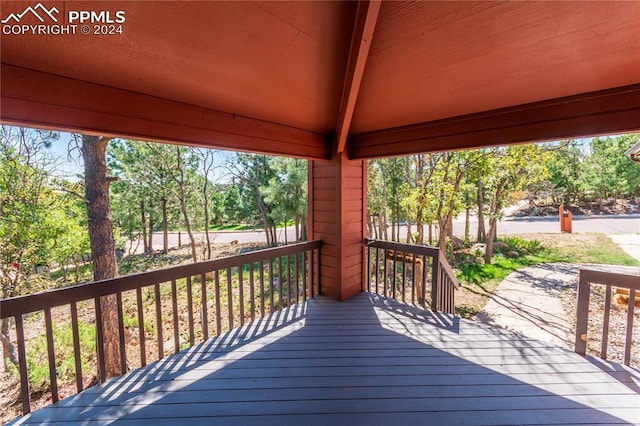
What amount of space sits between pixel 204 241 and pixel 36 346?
6.57 m

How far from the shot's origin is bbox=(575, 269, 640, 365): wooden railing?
2.16m

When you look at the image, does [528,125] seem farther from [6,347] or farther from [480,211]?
[6,347]

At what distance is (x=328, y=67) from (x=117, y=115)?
5.41 feet

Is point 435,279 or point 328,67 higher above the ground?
point 328,67

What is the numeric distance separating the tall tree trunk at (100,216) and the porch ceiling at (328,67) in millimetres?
4492

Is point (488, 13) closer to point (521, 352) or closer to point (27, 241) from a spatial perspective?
point (521, 352)

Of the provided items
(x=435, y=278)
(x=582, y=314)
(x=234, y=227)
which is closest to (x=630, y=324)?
(x=582, y=314)

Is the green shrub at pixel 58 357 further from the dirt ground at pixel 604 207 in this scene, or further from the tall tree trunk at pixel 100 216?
the dirt ground at pixel 604 207

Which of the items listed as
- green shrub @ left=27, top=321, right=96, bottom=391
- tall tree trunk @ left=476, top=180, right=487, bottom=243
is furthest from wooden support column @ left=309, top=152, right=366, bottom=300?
tall tree trunk @ left=476, top=180, right=487, bottom=243

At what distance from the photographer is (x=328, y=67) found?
2.22m

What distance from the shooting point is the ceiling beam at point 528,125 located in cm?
196

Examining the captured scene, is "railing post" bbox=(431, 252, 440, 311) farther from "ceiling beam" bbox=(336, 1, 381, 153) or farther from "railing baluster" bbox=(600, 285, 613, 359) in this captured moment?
"ceiling beam" bbox=(336, 1, 381, 153)

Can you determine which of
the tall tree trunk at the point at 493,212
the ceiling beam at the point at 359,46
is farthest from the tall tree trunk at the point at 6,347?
the tall tree trunk at the point at 493,212

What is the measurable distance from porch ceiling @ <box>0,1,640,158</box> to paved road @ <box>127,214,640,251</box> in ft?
37.2
